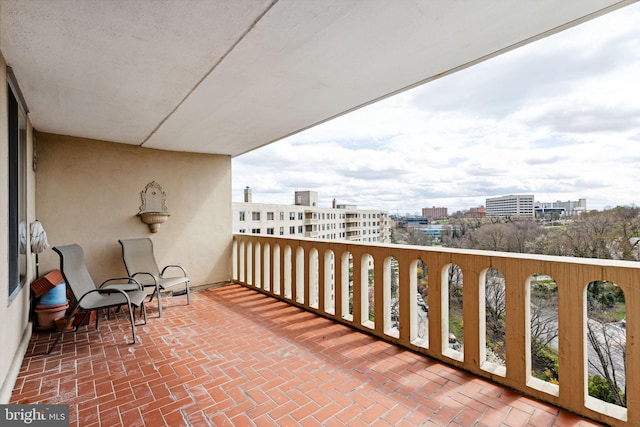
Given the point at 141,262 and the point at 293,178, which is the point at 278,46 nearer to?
the point at 141,262

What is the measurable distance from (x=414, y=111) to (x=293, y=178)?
1822 cm

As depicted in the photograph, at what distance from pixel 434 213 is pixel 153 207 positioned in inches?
250

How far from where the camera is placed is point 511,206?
659 centimetres

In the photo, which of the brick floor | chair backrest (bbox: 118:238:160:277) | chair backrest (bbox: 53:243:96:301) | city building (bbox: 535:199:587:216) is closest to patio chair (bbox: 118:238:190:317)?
chair backrest (bbox: 118:238:160:277)

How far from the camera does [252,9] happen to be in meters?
1.82

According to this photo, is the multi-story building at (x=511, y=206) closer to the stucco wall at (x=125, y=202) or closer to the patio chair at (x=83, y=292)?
the stucco wall at (x=125, y=202)

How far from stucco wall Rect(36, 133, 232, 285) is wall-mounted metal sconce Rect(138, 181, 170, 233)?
0.08 metres

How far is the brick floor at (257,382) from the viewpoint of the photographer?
2.07 metres

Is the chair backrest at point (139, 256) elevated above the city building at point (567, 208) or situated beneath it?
situated beneath

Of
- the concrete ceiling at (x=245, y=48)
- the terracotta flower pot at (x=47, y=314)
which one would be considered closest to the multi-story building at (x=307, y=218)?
the concrete ceiling at (x=245, y=48)

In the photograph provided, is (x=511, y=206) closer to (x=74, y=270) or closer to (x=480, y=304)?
(x=480, y=304)

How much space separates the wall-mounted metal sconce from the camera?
532 centimetres

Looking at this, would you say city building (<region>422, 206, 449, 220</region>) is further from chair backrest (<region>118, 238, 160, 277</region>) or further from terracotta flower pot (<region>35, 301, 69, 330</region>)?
terracotta flower pot (<region>35, 301, 69, 330</region>)

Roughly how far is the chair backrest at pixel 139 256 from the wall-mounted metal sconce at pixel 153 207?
342 millimetres
